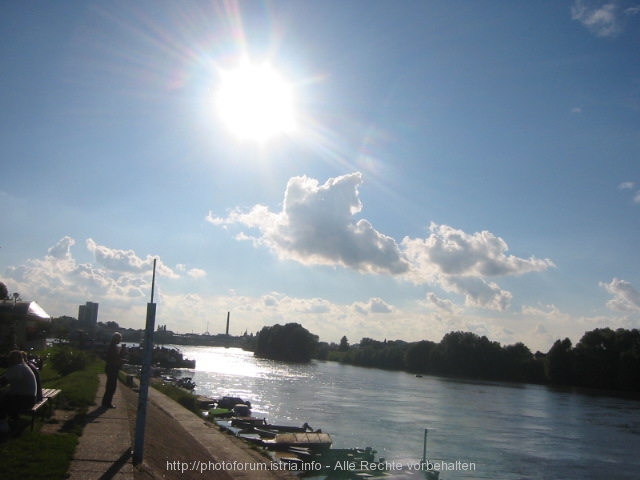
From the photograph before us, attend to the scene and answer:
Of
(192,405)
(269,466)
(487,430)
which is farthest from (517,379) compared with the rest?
(269,466)

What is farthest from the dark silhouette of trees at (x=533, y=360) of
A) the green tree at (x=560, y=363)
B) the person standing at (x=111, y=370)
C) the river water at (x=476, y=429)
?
the person standing at (x=111, y=370)

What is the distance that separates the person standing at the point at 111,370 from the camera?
47.2 feet

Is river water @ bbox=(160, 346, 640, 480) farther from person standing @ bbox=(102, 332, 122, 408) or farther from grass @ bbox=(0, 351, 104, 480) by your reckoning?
grass @ bbox=(0, 351, 104, 480)

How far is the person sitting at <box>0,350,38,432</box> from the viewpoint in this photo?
962 centimetres

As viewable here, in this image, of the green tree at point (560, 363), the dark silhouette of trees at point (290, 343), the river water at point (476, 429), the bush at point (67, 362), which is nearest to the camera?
the bush at point (67, 362)

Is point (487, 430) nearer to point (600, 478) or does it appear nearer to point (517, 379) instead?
point (600, 478)

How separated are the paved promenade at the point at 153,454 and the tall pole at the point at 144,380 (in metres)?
0.24

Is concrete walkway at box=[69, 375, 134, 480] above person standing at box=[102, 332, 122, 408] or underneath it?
underneath

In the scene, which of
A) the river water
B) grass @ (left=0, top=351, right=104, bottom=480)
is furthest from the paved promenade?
the river water

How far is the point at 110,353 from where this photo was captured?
14.7 m

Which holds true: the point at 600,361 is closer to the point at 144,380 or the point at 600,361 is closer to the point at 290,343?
the point at 290,343

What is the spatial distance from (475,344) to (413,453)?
117592 millimetres

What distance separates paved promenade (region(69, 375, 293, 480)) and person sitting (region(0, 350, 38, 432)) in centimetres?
116

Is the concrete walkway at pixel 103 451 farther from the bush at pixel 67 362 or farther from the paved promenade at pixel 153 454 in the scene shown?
the bush at pixel 67 362
